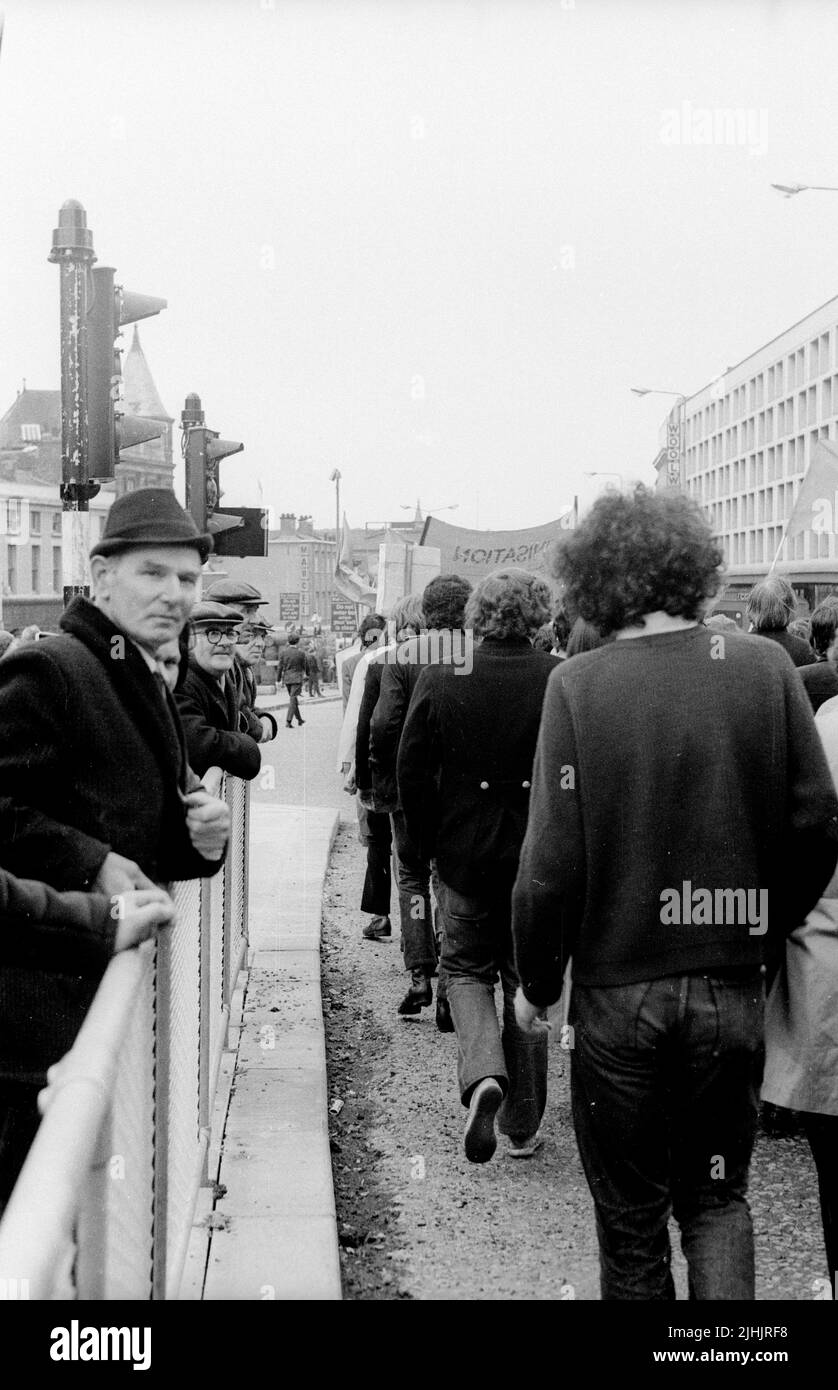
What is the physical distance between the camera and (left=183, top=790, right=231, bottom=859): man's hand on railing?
3084 millimetres

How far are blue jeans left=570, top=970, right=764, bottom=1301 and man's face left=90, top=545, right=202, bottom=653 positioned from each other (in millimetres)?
1147

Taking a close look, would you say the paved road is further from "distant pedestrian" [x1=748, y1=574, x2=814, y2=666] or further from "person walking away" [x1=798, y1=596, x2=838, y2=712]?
"person walking away" [x1=798, y1=596, x2=838, y2=712]

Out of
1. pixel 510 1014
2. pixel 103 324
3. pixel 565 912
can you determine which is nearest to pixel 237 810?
pixel 510 1014

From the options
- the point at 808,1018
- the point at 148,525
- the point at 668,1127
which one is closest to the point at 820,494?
the point at 808,1018

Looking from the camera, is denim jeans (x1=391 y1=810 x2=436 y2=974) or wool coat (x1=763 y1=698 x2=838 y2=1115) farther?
denim jeans (x1=391 y1=810 x2=436 y2=974)

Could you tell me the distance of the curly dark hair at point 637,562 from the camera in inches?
117

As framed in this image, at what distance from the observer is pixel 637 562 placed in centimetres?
297

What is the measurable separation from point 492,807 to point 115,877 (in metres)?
2.36

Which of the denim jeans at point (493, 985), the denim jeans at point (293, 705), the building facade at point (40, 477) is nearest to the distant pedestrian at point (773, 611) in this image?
the denim jeans at point (493, 985)

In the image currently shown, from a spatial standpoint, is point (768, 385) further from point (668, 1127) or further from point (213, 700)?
point (668, 1127)

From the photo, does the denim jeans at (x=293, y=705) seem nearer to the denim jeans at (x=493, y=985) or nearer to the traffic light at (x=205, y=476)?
the traffic light at (x=205, y=476)

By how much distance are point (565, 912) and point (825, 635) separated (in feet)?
10.4

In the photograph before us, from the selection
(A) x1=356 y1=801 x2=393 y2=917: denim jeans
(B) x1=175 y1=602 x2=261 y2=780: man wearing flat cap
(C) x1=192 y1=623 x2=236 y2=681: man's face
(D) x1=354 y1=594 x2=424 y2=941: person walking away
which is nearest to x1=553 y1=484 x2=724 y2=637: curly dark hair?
(B) x1=175 y1=602 x2=261 y2=780: man wearing flat cap
